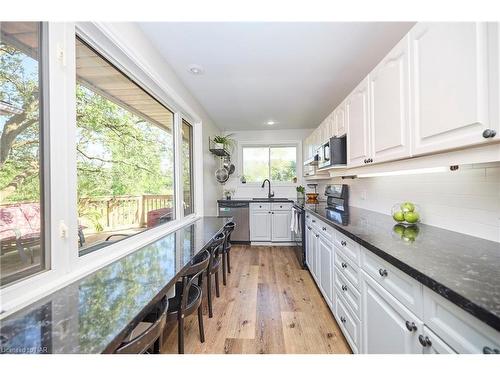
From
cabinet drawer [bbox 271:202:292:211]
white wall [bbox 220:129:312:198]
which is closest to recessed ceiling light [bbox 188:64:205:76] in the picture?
white wall [bbox 220:129:312:198]

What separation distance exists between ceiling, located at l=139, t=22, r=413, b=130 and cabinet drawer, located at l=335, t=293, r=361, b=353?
2.16m

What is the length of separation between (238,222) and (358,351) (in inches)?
127

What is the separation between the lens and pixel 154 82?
1876 millimetres

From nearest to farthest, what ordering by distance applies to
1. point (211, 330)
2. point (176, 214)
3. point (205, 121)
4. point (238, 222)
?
1. point (211, 330)
2. point (176, 214)
3. point (205, 121)
4. point (238, 222)

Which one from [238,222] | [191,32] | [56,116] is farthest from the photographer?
[238,222]

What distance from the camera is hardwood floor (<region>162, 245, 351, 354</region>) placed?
163 centimetres

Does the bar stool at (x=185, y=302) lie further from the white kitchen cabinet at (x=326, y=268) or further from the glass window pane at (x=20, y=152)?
the white kitchen cabinet at (x=326, y=268)

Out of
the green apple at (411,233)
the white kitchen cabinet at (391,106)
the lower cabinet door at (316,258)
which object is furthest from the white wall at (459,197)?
the lower cabinet door at (316,258)

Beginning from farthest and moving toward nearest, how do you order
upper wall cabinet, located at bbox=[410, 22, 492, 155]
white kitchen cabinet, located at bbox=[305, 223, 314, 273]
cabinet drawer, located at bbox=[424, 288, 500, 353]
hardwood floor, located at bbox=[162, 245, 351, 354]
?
1. white kitchen cabinet, located at bbox=[305, 223, 314, 273]
2. hardwood floor, located at bbox=[162, 245, 351, 354]
3. upper wall cabinet, located at bbox=[410, 22, 492, 155]
4. cabinet drawer, located at bbox=[424, 288, 500, 353]

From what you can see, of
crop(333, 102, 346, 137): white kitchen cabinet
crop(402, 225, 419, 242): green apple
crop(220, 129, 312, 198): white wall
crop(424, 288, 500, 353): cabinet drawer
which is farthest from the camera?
crop(220, 129, 312, 198): white wall

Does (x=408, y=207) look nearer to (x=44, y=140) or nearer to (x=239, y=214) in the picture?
(x=44, y=140)

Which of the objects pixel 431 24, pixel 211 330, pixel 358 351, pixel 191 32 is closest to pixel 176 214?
pixel 211 330

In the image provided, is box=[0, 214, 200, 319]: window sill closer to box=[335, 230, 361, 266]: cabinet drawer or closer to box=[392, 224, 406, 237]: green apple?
box=[335, 230, 361, 266]: cabinet drawer
